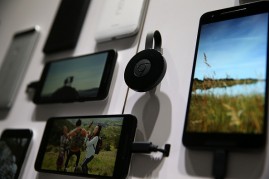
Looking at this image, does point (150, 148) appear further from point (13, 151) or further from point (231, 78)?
point (13, 151)

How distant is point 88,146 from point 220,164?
0.87 feet

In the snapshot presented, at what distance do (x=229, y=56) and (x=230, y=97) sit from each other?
0.08 metres

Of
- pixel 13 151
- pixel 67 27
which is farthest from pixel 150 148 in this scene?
pixel 67 27

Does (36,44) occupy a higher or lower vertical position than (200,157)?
higher

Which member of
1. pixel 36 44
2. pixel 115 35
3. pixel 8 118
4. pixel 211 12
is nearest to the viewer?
pixel 211 12

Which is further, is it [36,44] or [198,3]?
[36,44]

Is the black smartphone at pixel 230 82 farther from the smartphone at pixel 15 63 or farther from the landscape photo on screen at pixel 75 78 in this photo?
the smartphone at pixel 15 63

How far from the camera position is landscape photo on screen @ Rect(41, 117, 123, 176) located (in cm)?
Result: 56

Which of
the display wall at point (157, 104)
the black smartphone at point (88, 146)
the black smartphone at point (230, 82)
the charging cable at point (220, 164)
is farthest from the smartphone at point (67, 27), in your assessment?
the charging cable at point (220, 164)

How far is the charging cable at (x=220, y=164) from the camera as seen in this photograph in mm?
439

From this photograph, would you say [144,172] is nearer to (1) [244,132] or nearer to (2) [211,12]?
(1) [244,132]

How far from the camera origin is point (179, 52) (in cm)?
60

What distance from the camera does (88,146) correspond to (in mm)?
596

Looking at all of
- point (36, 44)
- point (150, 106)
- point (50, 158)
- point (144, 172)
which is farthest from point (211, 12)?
point (36, 44)
